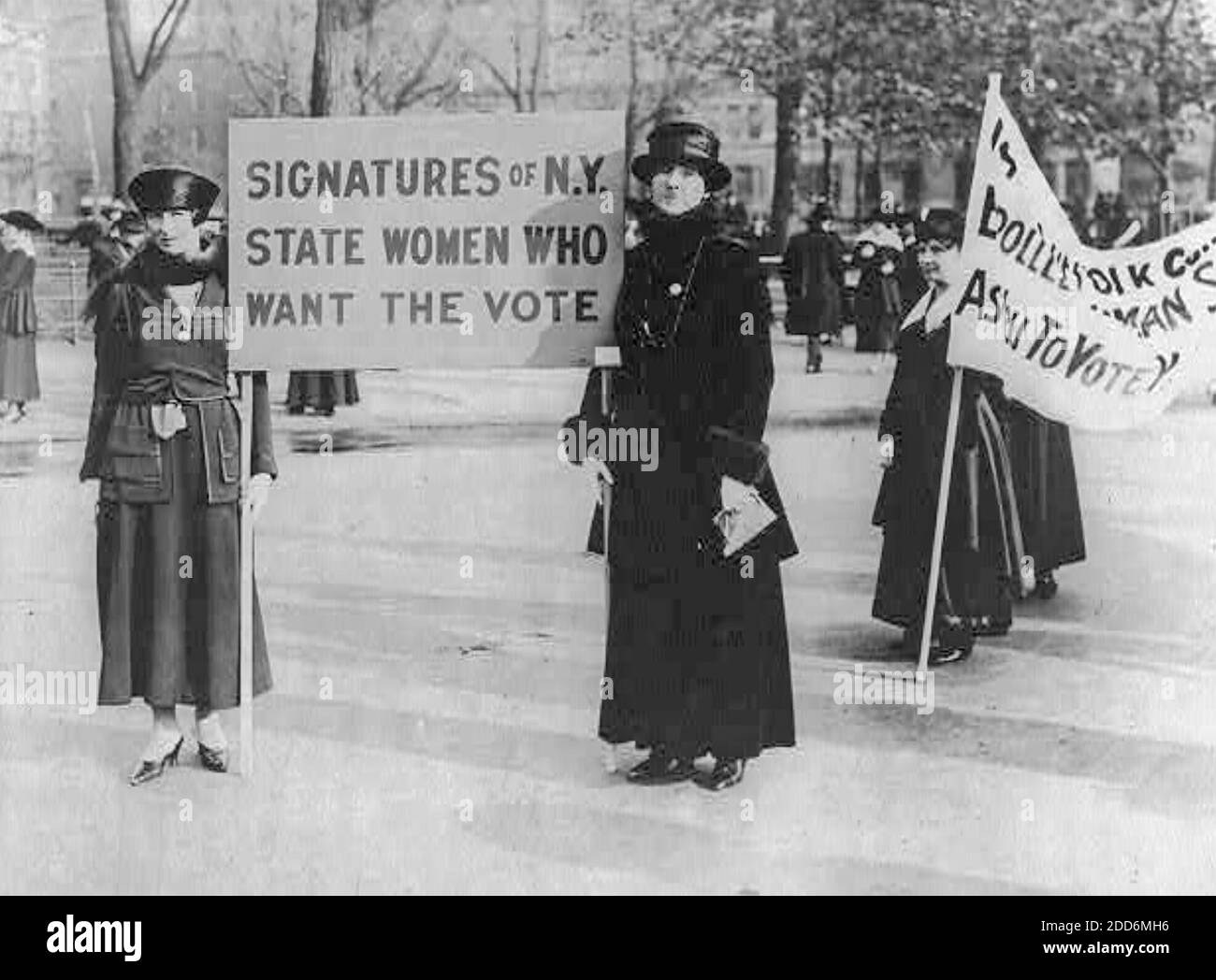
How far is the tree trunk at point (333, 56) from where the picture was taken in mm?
7438

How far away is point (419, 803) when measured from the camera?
541 cm

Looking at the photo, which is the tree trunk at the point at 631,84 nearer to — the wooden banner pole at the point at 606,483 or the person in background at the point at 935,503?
the wooden banner pole at the point at 606,483

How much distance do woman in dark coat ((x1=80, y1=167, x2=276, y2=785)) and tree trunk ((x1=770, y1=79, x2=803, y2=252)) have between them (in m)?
3.46

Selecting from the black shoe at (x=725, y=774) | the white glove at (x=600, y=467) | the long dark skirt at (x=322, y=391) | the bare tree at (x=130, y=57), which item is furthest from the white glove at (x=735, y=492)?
the long dark skirt at (x=322, y=391)

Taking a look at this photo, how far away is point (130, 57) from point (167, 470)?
96.9 inches

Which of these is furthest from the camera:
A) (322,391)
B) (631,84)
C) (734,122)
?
(322,391)

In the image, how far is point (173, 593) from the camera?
5.31m

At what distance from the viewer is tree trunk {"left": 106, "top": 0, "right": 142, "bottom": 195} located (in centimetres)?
682

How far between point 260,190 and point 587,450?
118cm

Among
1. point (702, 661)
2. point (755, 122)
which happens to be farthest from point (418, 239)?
point (755, 122)

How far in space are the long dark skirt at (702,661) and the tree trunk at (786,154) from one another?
11.3 ft

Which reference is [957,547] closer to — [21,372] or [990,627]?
[990,627]

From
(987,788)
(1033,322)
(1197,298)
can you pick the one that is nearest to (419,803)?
(987,788)

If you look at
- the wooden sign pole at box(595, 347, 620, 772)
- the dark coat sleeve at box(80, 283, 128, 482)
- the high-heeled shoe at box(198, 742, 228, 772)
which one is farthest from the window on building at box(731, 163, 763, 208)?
the high-heeled shoe at box(198, 742, 228, 772)
